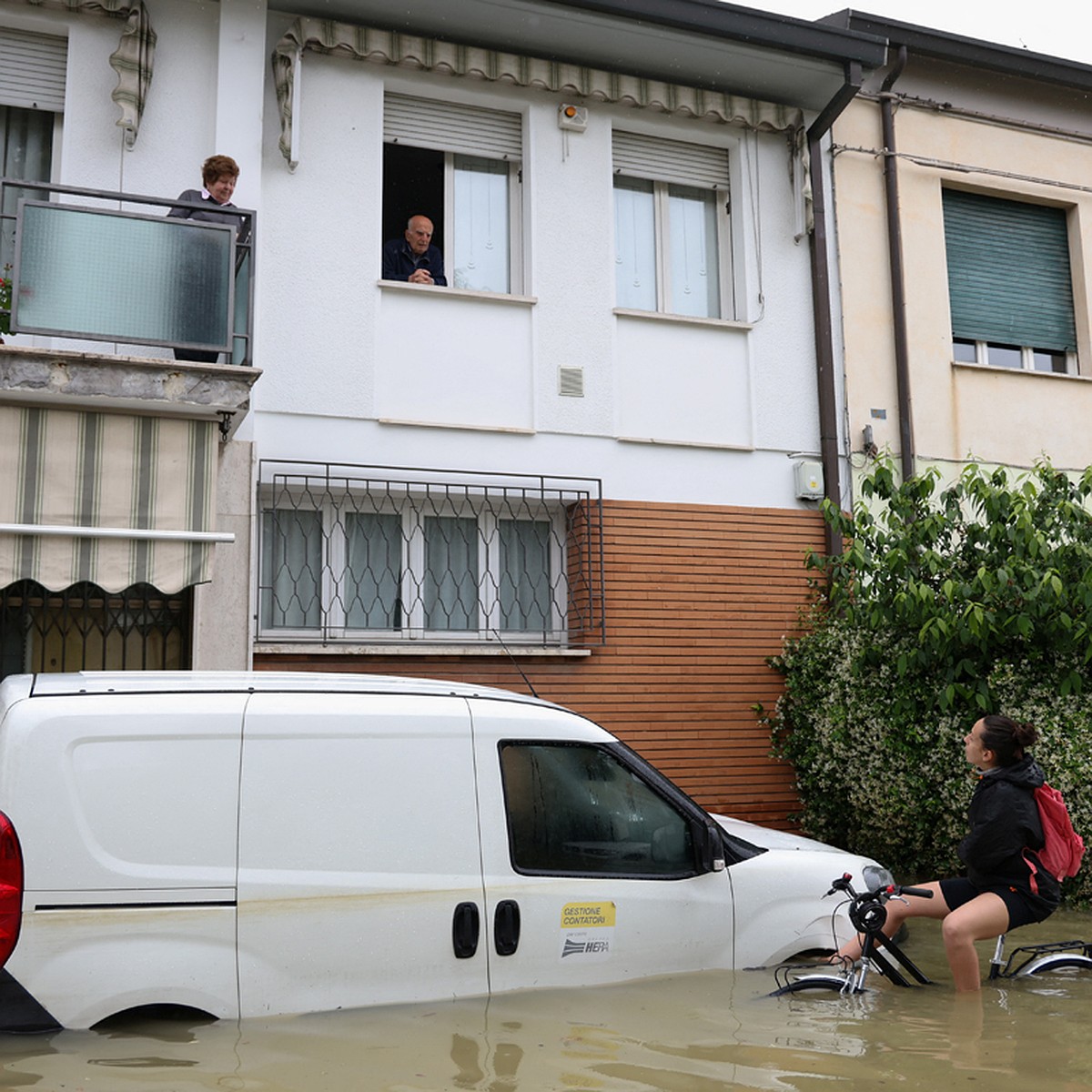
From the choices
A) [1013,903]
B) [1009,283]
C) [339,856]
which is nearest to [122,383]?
[339,856]

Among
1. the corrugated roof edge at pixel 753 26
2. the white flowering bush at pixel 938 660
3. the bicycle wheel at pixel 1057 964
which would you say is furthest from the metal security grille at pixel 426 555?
the bicycle wheel at pixel 1057 964

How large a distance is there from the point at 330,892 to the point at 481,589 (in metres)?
5.29

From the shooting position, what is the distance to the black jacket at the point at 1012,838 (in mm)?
5591

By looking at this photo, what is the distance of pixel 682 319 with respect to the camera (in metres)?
10.5

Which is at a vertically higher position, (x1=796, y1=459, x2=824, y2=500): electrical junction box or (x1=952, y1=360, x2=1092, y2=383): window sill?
(x1=952, y1=360, x2=1092, y2=383): window sill

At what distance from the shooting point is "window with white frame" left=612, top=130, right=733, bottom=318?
35.6ft

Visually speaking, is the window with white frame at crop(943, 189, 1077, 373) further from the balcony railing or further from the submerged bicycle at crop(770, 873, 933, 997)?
the submerged bicycle at crop(770, 873, 933, 997)

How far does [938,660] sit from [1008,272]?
4.87 meters

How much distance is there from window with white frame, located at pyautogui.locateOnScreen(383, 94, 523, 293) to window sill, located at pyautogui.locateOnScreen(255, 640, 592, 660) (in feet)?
10.1

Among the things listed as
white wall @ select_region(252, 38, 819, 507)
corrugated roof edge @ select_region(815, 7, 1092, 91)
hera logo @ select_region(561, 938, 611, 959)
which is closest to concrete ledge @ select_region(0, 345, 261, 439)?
white wall @ select_region(252, 38, 819, 507)

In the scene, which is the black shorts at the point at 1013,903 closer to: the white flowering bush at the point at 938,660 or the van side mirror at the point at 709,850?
the van side mirror at the point at 709,850

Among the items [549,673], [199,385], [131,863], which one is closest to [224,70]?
[199,385]

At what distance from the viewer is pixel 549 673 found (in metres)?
9.62

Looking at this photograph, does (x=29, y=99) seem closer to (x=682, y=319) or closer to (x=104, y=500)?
(x=104, y=500)
